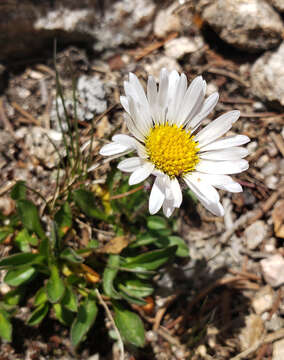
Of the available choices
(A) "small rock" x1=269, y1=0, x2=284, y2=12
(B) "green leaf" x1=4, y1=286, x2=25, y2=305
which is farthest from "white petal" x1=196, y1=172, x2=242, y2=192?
(A) "small rock" x1=269, y1=0, x2=284, y2=12

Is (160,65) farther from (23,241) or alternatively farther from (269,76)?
(23,241)

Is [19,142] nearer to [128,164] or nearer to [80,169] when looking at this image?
[80,169]

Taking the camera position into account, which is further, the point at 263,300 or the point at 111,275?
the point at 263,300

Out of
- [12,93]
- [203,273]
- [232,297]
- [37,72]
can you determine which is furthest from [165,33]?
[232,297]

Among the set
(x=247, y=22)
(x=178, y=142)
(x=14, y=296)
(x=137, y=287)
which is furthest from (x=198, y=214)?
(x=247, y=22)

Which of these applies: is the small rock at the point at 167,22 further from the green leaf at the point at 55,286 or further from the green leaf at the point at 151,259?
the green leaf at the point at 55,286

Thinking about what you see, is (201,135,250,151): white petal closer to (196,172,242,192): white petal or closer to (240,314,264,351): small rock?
(196,172,242,192): white petal

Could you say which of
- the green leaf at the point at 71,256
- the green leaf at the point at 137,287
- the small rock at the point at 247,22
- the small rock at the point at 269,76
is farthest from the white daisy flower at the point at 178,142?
the small rock at the point at 247,22

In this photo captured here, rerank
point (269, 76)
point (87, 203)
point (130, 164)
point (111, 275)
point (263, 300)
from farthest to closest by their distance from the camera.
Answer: point (269, 76)
point (263, 300)
point (87, 203)
point (111, 275)
point (130, 164)
